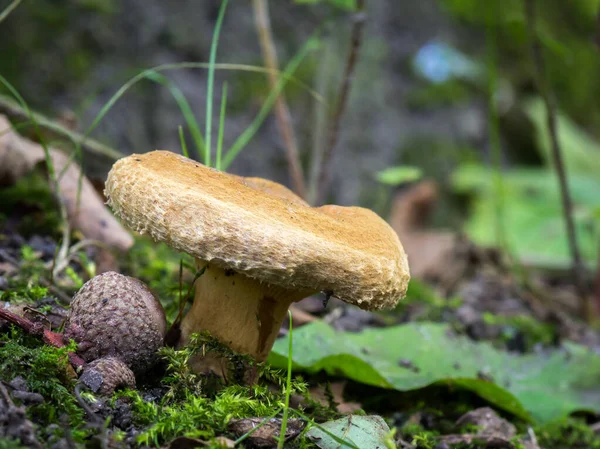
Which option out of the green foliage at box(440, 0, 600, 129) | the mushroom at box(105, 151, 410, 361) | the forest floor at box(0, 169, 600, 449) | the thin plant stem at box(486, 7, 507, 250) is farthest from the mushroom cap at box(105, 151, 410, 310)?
the green foliage at box(440, 0, 600, 129)

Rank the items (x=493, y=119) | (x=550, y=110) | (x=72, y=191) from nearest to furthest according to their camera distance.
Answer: (x=72, y=191) → (x=550, y=110) → (x=493, y=119)

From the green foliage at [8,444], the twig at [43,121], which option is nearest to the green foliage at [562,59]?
the twig at [43,121]

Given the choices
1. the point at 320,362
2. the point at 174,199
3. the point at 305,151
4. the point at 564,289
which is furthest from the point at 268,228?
the point at 564,289

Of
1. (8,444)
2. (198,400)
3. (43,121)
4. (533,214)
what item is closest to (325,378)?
(198,400)

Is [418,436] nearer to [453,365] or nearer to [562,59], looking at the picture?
[453,365]

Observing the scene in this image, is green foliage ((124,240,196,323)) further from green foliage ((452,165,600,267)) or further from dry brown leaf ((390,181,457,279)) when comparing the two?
green foliage ((452,165,600,267))

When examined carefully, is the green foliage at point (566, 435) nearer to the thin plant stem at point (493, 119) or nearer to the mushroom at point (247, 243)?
the mushroom at point (247, 243)
